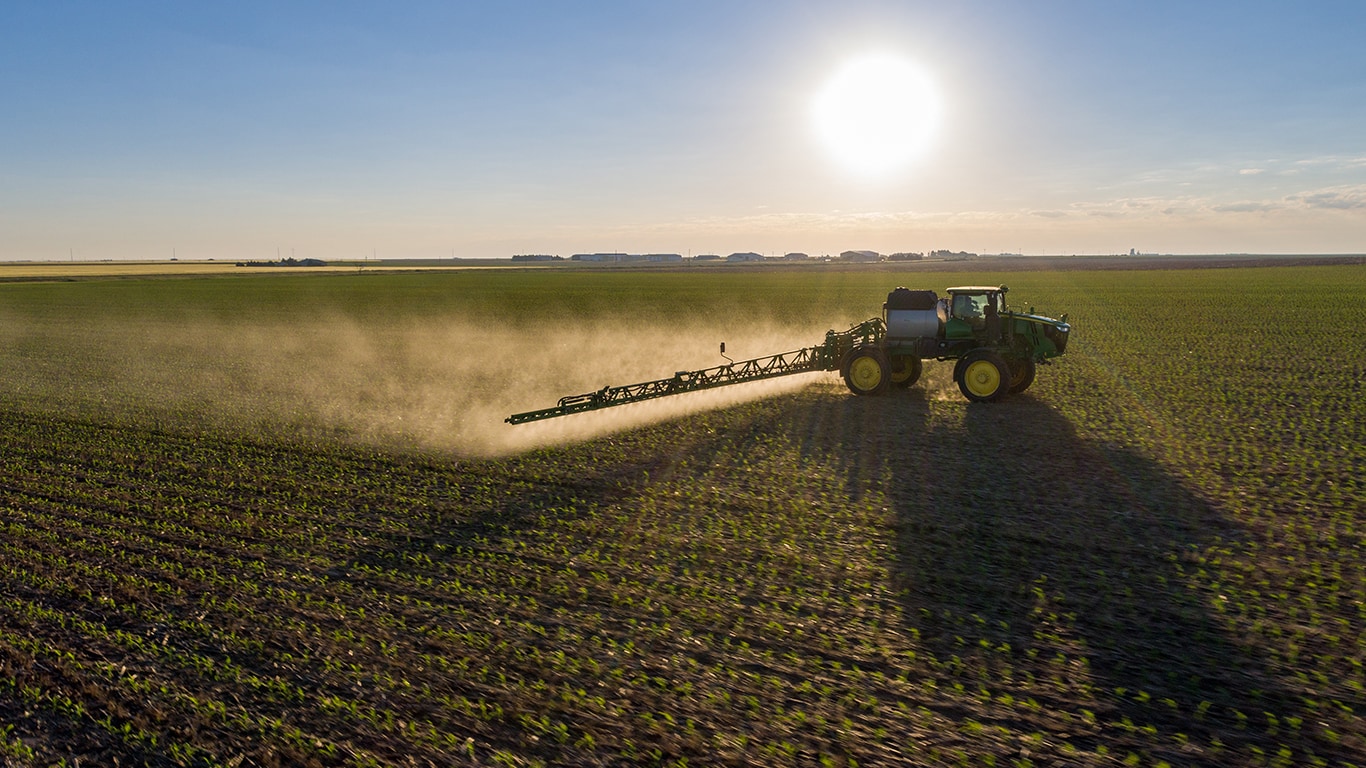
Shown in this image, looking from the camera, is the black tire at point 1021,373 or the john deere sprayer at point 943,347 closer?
the john deere sprayer at point 943,347

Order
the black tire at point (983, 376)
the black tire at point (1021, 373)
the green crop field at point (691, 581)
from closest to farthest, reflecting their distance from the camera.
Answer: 1. the green crop field at point (691, 581)
2. the black tire at point (983, 376)
3. the black tire at point (1021, 373)

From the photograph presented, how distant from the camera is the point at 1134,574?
30.0ft

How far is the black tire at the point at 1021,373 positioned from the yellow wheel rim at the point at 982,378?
4.72 ft

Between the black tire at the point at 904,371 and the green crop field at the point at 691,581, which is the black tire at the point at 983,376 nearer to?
the green crop field at the point at 691,581

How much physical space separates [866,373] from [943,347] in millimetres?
1990

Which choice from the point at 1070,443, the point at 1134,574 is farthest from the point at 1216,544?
the point at 1070,443

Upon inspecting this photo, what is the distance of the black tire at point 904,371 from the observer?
21441 mm

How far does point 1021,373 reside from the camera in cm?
2034

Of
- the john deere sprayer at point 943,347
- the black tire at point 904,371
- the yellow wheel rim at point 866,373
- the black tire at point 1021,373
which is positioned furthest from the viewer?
the black tire at point 904,371

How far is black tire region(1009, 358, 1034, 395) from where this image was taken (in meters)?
20.2

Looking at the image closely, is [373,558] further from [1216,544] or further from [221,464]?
[1216,544]

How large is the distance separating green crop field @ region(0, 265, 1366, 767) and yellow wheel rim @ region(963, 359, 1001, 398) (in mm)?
688

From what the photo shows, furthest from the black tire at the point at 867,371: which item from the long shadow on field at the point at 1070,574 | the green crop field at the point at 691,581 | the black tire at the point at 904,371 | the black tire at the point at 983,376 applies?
the long shadow on field at the point at 1070,574

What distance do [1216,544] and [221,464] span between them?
15683 millimetres
